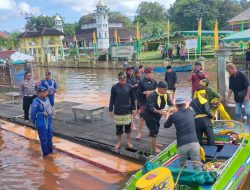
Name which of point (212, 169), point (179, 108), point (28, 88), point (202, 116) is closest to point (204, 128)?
point (202, 116)

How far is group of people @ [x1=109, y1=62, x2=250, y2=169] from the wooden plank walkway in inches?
10.7

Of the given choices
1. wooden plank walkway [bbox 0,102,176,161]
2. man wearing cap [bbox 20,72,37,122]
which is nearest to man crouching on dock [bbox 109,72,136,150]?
wooden plank walkway [bbox 0,102,176,161]

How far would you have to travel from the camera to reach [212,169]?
5.39 meters

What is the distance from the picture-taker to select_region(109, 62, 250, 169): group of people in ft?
17.5

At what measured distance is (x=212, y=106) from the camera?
23.6 ft

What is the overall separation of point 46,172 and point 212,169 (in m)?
3.87

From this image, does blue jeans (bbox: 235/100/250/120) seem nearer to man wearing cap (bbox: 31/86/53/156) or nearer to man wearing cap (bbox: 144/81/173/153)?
man wearing cap (bbox: 144/81/173/153)

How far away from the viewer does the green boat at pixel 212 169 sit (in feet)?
14.6

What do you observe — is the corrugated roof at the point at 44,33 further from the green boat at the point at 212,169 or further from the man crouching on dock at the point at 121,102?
the green boat at the point at 212,169

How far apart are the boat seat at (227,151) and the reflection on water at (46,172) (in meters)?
2.19

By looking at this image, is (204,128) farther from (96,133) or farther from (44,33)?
(44,33)

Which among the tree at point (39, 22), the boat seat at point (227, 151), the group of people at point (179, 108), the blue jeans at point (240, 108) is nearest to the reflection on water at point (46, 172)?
the group of people at point (179, 108)

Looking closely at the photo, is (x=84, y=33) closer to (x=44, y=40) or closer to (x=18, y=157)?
(x=44, y=40)

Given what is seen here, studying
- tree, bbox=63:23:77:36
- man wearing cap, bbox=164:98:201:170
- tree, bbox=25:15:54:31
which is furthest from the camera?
tree, bbox=63:23:77:36
